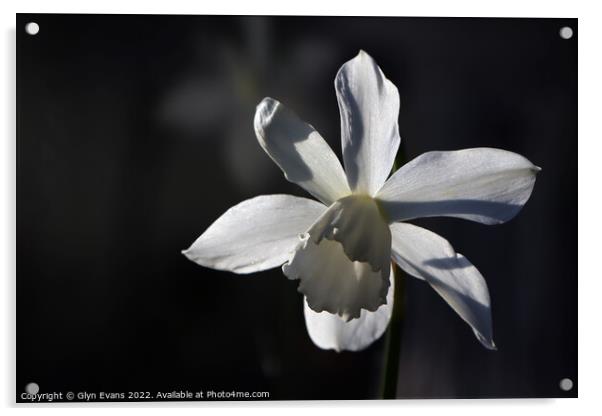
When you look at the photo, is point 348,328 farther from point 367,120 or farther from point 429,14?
point 429,14

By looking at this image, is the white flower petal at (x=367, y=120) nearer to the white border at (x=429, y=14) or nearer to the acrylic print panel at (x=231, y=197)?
the acrylic print panel at (x=231, y=197)

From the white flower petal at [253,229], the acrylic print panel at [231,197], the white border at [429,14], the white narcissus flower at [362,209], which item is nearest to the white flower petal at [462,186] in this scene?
the white narcissus flower at [362,209]

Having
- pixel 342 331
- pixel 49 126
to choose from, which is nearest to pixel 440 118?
pixel 342 331

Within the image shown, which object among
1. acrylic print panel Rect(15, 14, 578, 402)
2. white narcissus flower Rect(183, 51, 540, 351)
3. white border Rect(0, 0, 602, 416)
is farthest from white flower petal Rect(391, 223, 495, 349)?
white border Rect(0, 0, 602, 416)

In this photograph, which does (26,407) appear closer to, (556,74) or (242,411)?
(242,411)

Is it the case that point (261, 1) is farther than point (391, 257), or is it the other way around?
point (261, 1)

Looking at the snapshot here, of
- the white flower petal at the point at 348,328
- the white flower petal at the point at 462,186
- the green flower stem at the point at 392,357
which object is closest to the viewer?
the green flower stem at the point at 392,357
